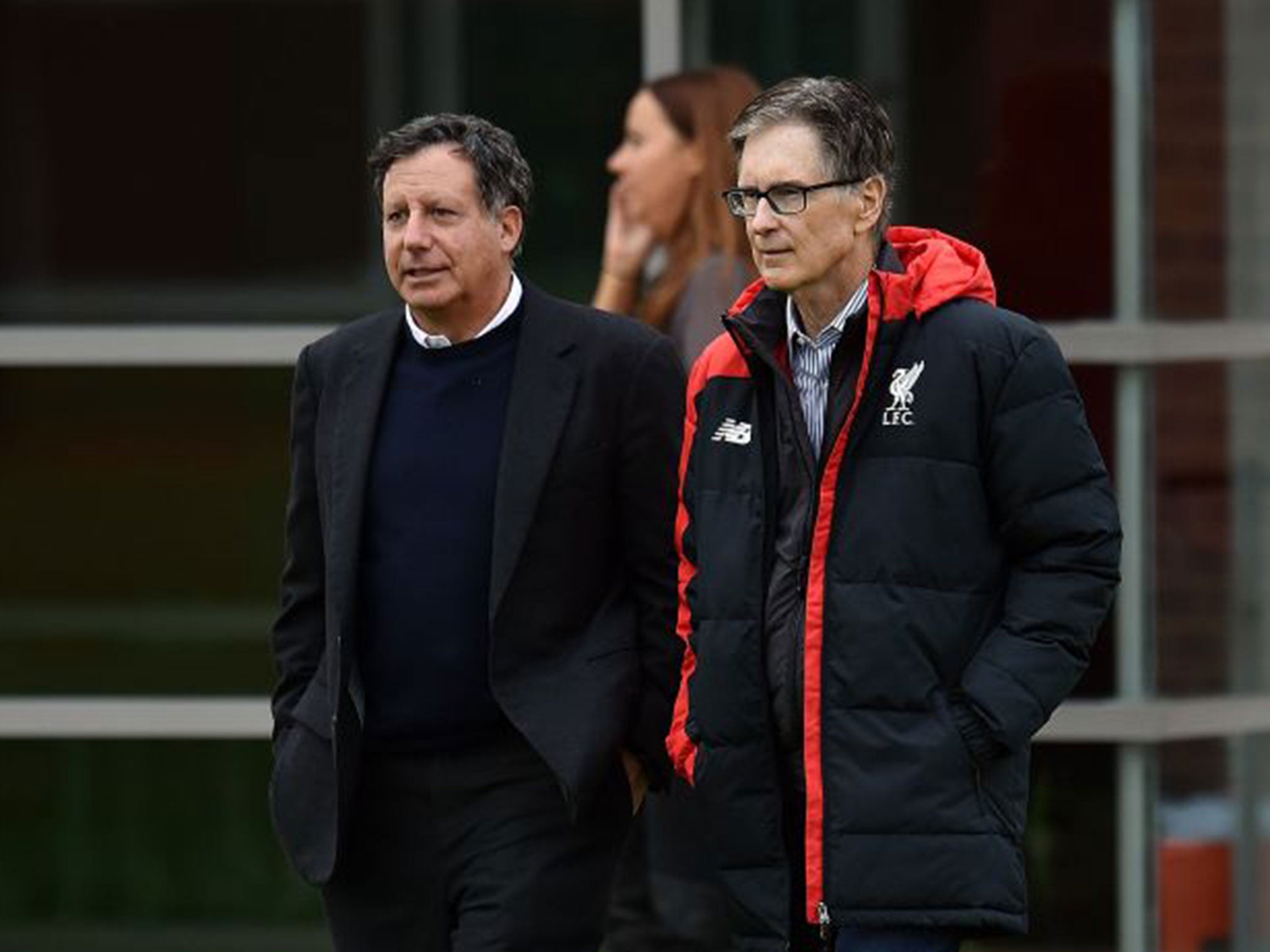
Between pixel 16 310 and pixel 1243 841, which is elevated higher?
pixel 16 310

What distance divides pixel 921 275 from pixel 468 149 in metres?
0.79

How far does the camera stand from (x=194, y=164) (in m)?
8.02

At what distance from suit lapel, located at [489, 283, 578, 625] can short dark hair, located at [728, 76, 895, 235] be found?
1.86 feet

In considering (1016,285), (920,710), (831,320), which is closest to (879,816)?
(920,710)

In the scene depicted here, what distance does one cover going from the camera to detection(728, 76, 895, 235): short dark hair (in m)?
5.09

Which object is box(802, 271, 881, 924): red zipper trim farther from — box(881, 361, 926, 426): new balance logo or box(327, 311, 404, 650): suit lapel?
box(327, 311, 404, 650): suit lapel

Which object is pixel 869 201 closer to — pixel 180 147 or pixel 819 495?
pixel 819 495

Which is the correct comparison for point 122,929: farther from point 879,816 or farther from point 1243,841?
point 879,816

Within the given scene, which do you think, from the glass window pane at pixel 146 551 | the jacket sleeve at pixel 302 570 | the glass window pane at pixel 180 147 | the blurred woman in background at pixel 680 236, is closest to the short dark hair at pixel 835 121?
the jacket sleeve at pixel 302 570

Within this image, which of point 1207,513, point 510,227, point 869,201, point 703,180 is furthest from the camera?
→ point 1207,513

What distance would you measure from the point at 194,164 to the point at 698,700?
3209 mm

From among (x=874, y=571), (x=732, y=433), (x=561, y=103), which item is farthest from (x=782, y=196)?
(x=561, y=103)

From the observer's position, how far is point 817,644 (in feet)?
16.5

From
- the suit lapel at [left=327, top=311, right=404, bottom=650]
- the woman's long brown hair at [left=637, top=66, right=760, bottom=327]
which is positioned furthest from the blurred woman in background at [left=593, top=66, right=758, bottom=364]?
the suit lapel at [left=327, top=311, right=404, bottom=650]
